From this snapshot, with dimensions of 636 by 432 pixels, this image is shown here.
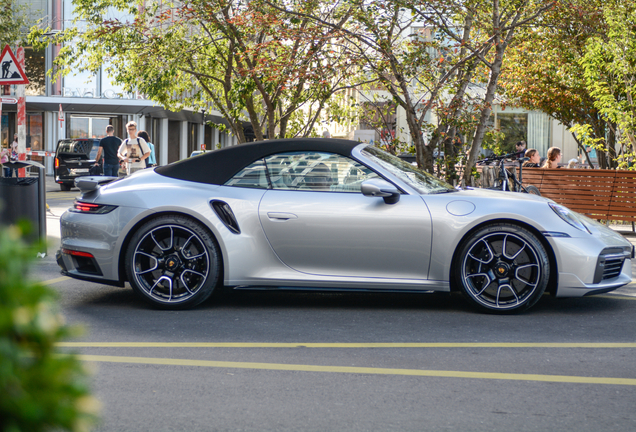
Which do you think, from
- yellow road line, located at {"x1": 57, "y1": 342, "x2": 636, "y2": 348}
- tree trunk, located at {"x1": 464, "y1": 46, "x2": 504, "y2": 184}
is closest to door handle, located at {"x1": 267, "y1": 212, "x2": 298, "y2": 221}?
yellow road line, located at {"x1": 57, "y1": 342, "x2": 636, "y2": 348}

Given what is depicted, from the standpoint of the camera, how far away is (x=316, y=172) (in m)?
5.79

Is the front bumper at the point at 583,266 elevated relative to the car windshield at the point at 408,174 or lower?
lower

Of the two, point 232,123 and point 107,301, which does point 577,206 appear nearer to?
point 232,123

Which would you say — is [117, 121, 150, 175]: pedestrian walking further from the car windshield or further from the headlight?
the headlight

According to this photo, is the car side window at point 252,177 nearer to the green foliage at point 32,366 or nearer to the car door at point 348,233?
the car door at point 348,233

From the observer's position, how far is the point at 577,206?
1185 cm

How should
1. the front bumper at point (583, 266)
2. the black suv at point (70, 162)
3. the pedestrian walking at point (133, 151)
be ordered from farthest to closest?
the black suv at point (70, 162) < the pedestrian walking at point (133, 151) < the front bumper at point (583, 266)

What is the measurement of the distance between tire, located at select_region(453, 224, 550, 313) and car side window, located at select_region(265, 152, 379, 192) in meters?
0.95

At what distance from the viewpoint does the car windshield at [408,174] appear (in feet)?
19.0

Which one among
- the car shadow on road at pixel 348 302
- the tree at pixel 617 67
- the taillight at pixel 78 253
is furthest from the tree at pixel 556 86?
the taillight at pixel 78 253

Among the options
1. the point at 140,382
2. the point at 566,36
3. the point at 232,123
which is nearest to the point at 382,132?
the point at 566,36

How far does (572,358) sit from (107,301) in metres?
3.72

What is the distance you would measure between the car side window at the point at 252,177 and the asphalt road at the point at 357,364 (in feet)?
3.25

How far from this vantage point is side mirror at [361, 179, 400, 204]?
5.51m
